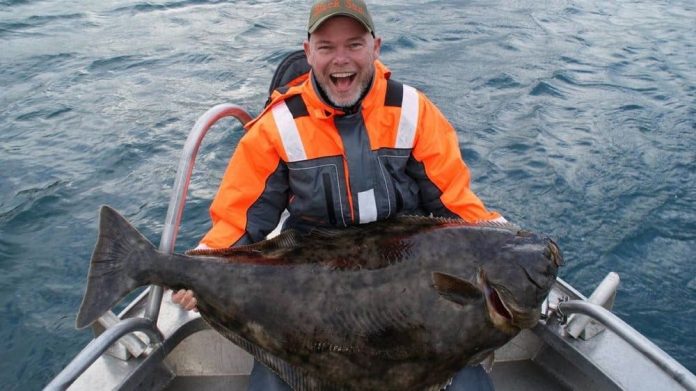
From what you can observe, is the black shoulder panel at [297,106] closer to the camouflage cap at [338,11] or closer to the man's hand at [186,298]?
the camouflage cap at [338,11]

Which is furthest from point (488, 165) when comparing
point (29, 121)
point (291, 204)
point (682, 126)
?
point (29, 121)

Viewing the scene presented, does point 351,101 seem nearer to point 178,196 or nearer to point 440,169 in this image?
point 440,169

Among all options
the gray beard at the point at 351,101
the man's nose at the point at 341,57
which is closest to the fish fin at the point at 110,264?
the gray beard at the point at 351,101

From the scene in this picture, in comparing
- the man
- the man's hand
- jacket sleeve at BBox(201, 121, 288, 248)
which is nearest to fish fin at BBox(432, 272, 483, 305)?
the man

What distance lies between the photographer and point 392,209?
3.44 meters

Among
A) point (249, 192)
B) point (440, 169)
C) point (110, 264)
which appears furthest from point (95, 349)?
point (440, 169)

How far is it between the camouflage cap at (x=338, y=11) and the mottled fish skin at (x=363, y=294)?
1.26 meters

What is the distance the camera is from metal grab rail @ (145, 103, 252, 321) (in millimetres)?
3049

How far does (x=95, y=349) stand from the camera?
8.60ft

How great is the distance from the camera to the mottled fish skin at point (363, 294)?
2461 mm

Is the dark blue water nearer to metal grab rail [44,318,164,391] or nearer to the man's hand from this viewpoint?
metal grab rail [44,318,164,391]

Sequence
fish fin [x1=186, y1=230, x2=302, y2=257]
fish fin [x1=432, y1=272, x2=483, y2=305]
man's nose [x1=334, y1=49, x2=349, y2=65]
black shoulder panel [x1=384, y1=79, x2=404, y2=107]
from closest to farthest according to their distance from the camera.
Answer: fish fin [x1=432, y1=272, x2=483, y2=305], fish fin [x1=186, y1=230, x2=302, y2=257], man's nose [x1=334, y1=49, x2=349, y2=65], black shoulder panel [x1=384, y1=79, x2=404, y2=107]

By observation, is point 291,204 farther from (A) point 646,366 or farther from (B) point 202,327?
(A) point 646,366

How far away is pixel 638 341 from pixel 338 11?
233 centimetres
